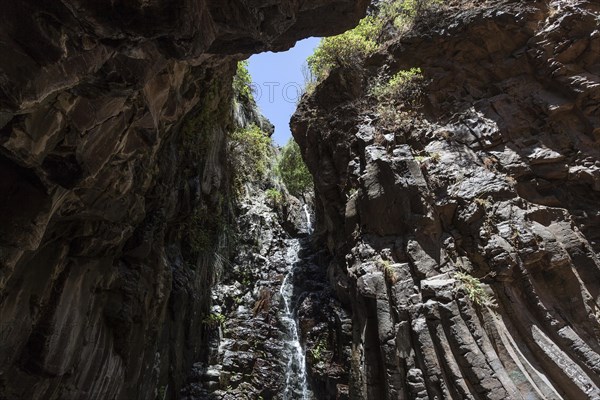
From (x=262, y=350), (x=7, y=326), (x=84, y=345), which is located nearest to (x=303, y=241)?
(x=262, y=350)

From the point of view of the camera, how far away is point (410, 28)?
1566 cm

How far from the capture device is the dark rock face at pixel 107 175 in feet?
12.9

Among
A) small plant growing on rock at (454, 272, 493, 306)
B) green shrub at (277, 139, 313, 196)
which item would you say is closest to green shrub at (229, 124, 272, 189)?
green shrub at (277, 139, 313, 196)

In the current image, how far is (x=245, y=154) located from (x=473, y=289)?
1327 cm

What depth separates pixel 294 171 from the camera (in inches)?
989

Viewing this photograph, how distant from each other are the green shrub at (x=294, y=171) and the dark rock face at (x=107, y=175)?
10.9m

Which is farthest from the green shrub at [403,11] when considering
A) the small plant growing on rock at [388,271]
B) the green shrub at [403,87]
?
the small plant growing on rock at [388,271]

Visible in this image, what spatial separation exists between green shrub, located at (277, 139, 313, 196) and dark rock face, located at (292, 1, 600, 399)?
8760 millimetres

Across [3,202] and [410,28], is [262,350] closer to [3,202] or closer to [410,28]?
[3,202]

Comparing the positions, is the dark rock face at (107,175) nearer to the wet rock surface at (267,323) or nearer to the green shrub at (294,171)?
the wet rock surface at (267,323)

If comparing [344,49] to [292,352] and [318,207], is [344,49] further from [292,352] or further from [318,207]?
[292,352]

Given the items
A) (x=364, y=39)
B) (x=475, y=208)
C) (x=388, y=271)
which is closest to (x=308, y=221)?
(x=364, y=39)

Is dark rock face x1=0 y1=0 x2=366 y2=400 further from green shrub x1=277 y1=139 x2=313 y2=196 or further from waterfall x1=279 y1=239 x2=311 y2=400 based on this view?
green shrub x1=277 y1=139 x2=313 y2=196

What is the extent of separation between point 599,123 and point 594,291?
15.8ft
